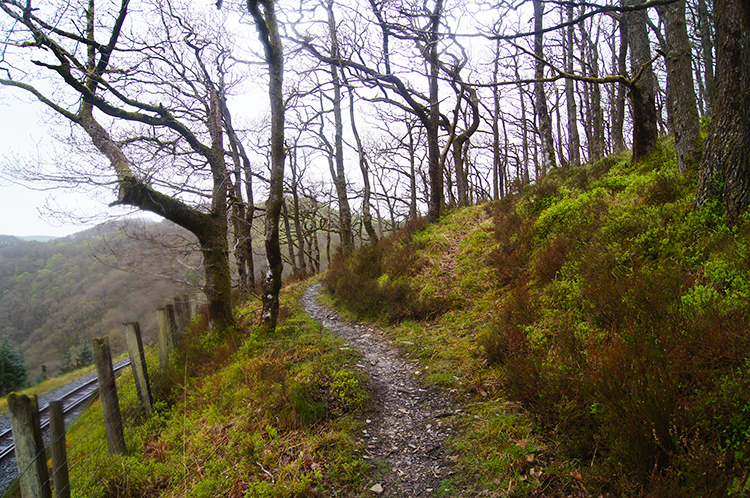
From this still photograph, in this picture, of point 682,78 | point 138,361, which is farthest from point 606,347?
point 138,361

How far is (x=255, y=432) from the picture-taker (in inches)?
144

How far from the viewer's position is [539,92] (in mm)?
11625

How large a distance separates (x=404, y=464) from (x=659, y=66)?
23.0m

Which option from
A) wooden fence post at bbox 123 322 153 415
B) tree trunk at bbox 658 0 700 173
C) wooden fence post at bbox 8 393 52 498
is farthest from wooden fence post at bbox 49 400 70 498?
tree trunk at bbox 658 0 700 173

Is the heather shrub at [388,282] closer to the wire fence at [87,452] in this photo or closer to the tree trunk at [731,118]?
the tree trunk at [731,118]

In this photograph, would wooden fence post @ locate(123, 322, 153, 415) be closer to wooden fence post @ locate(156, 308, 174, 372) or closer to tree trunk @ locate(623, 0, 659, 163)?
wooden fence post @ locate(156, 308, 174, 372)

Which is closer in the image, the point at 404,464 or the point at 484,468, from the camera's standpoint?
the point at 484,468

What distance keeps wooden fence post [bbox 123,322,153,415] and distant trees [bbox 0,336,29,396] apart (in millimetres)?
24067

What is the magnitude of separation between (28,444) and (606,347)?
200 inches

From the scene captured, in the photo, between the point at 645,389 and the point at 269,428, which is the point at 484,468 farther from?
the point at 269,428

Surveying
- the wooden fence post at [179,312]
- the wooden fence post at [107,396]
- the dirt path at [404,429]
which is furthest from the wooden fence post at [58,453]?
the wooden fence post at [179,312]

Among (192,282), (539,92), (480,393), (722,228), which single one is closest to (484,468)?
(480,393)

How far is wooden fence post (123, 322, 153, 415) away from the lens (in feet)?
17.2

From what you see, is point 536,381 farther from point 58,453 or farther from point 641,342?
point 58,453
